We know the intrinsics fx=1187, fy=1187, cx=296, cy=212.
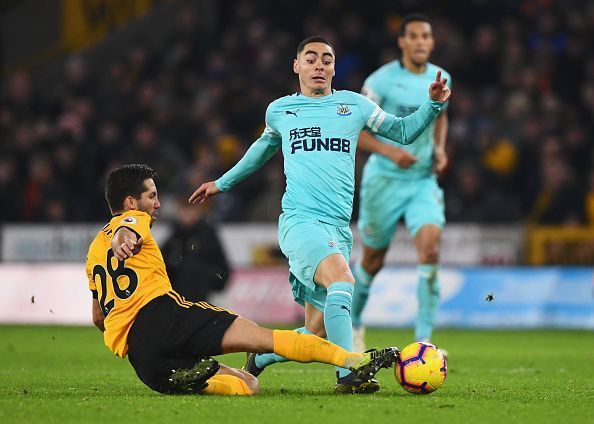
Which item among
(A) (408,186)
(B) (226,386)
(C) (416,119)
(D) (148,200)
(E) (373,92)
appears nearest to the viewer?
(B) (226,386)

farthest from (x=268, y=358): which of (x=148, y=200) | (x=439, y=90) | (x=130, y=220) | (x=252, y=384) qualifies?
(x=439, y=90)

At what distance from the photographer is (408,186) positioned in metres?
10.3

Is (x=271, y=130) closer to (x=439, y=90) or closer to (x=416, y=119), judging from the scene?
(x=416, y=119)

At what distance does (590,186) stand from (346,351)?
10.1m

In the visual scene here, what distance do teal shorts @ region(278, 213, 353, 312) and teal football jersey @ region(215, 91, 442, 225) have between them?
7 cm

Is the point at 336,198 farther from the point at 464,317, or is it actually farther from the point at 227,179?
the point at 464,317

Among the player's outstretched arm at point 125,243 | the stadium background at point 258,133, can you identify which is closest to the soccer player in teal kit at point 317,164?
the player's outstretched arm at point 125,243

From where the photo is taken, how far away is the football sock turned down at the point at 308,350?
6.73 metres

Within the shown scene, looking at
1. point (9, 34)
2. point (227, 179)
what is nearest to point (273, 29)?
point (9, 34)

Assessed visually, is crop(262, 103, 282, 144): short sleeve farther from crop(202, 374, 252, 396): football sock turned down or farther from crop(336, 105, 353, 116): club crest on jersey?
crop(202, 374, 252, 396): football sock turned down

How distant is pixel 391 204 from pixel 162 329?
3931 millimetres

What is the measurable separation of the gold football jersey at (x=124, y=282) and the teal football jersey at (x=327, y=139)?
1.10 metres

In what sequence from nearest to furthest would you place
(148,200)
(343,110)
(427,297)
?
(148,200) → (343,110) → (427,297)

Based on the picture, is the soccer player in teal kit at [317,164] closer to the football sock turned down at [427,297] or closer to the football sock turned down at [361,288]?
the football sock turned down at [427,297]
